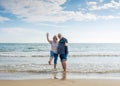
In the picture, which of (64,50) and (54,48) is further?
(54,48)

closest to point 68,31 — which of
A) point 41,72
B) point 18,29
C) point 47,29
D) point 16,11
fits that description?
point 47,29

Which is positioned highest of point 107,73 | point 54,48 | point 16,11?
point 16,11

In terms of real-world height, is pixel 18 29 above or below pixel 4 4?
below

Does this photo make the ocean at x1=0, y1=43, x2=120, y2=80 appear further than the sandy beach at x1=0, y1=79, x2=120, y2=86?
Yes

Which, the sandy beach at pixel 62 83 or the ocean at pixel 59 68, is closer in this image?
the sandy beach at pixel 62 83

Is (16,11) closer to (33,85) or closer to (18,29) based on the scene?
(18,29)

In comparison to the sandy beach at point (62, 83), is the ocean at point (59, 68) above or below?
below

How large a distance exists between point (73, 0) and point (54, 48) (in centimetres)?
1191

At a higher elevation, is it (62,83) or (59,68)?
(62,83)

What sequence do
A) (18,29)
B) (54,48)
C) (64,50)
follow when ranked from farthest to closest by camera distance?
(18,29) < (54,48) < (64,50)

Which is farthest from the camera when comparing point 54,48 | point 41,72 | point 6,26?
point 6,26

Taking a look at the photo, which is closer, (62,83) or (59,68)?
(62,83)

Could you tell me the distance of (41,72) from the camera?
1413 centimetres

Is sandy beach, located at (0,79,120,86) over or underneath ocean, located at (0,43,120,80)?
over
